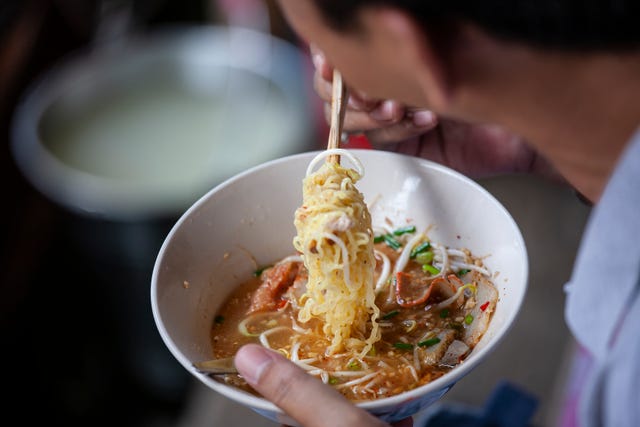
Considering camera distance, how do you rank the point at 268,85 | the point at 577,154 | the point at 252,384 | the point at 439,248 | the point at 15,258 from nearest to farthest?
the point at 577,154 → the point at 252,384 → the point at 439,248 → the point at 15,258 → the point at 268,85

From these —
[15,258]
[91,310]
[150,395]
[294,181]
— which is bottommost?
[150,395]

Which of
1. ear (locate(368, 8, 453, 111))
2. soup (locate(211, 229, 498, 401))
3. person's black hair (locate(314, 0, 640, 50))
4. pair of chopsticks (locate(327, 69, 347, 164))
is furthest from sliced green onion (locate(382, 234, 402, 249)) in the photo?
person's black hair (locate(314, 0, 640, 50))

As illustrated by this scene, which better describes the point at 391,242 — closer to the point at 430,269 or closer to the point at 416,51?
the point at 430,269

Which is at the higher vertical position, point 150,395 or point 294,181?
point 294,181

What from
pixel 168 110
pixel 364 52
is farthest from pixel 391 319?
pixel 168 110

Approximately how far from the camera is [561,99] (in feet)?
3.89

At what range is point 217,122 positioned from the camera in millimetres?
4227

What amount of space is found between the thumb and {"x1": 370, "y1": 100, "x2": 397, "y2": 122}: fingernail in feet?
2.87

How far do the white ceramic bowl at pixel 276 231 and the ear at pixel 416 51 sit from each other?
1.96ft

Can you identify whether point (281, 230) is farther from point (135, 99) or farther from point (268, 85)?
point (135, 99)

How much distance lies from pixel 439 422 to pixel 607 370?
1377 mm

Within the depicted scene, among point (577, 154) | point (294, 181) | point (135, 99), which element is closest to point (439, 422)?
point (294, 181)

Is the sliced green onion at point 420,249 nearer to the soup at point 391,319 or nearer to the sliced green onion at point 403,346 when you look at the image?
the soup at point 391,319

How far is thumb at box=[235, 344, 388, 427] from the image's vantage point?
142 cm
